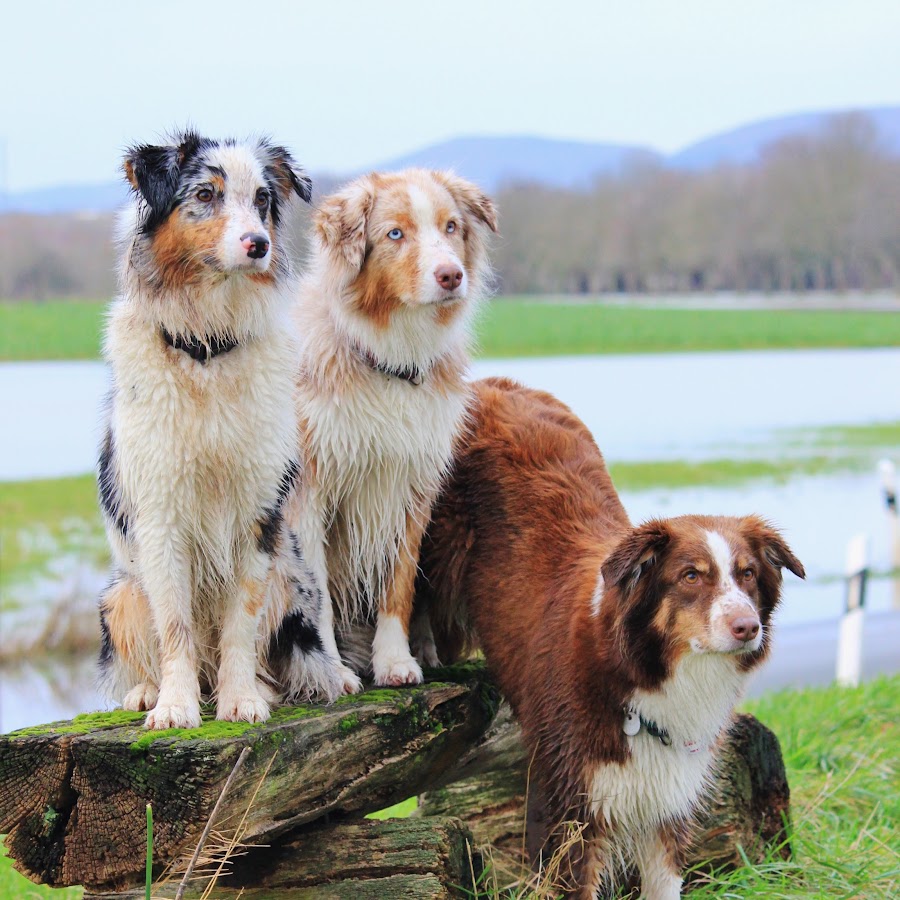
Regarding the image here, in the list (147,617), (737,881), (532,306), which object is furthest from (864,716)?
(532,306)

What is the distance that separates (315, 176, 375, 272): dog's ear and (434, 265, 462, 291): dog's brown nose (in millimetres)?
326

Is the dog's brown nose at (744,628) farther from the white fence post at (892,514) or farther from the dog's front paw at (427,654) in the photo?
the white fence post at (892,514)

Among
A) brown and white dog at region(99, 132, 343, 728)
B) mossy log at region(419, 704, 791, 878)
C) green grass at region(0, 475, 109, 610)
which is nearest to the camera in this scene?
brown and white dog at region(99, 132, 343, 728)

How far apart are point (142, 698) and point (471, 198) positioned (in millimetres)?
2104

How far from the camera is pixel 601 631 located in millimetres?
3809

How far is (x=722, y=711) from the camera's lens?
3.85 m

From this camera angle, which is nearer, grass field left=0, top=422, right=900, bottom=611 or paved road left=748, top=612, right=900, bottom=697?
paved road left=748, top=612, right=900, bottom=697

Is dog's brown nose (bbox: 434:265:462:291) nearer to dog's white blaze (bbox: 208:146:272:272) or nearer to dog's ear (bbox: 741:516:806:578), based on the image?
dog's white blaze (bbox: 208:146:272:272)

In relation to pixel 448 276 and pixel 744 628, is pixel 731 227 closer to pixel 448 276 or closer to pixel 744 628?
pixel 448 276

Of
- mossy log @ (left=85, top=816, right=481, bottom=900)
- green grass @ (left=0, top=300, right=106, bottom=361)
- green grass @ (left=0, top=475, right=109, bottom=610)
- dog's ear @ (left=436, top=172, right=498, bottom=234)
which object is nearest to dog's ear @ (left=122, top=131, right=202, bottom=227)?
dog's ear @ (left=436, top=172, right=498, bottom=234)

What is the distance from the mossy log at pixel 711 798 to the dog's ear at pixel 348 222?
1907mm

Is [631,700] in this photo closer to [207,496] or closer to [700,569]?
[700,569]

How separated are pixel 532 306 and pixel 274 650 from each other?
27356mm

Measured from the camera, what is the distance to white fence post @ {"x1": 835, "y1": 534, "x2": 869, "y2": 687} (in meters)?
8.84
